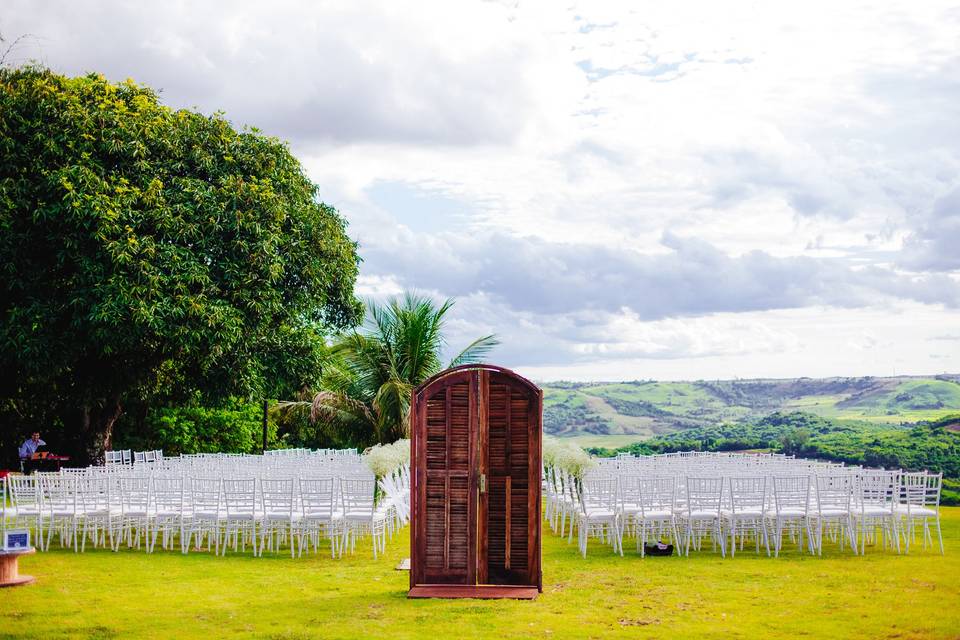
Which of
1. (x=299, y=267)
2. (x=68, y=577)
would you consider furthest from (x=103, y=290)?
(x=68, y=577)

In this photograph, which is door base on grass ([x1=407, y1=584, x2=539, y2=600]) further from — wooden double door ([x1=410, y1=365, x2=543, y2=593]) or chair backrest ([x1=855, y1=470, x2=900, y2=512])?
chair backrest ([x1=855, y1=470, x2=900, y2=512])

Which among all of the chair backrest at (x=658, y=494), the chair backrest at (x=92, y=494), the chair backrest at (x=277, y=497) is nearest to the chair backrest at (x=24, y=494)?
the chair backrest at (x=92, y=494)

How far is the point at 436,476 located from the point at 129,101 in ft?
49.4

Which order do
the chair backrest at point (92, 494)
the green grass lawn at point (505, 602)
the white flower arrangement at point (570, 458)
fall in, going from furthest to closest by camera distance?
1. the white flower arrangement at point (570, 458)
2. the chair backrest at point (92, 494)
3. the green grass lawn at point (505, 602)

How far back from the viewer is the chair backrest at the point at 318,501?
44.0 ft

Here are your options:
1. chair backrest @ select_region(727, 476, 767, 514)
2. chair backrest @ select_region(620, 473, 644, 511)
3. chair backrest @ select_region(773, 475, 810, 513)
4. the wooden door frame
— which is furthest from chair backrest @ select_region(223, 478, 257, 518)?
chair backrest @ select_region(773, 475, 810, 513)

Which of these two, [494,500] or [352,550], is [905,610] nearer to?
[494,500]

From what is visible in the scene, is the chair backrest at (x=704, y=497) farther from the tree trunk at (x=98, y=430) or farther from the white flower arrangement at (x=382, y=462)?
the tree trunk at (x=98, y=430)

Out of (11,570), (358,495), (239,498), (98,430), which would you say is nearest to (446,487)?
(358,495)

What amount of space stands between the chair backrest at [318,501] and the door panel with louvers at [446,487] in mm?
2603

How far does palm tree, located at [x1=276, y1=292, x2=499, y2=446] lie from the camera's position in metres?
28.0

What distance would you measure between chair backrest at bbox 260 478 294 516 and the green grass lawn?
706 mm

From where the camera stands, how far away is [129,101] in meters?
22.2

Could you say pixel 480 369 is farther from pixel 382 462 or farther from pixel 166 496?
pixel 166 496
